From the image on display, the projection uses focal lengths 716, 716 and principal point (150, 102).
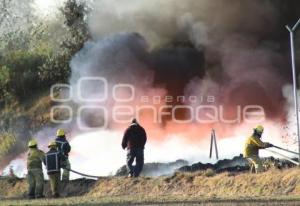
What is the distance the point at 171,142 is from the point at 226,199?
1136 cm

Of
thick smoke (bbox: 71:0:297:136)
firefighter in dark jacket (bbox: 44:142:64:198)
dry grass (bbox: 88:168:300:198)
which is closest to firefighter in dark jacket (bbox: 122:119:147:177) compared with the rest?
dry grass (bbox: 88:168:300:198)

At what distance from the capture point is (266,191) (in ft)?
68.5

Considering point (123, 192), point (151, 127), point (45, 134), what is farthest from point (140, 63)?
point (123, 192)

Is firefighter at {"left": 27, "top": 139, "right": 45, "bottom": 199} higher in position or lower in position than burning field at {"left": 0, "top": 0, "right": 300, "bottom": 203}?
lower

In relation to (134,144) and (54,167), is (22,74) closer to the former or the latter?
(134,144)

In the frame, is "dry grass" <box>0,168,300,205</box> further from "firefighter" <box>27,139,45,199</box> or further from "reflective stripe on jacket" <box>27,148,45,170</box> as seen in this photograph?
"reflective stripe on jacket" <box>27,148,45,170</box>

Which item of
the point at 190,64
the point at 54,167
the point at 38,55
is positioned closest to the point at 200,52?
the point at 190,64

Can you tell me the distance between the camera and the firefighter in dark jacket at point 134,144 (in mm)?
24719

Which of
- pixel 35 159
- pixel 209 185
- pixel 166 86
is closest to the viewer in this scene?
pixel 209 185

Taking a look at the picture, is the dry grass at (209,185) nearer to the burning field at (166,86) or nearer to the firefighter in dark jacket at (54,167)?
the firefighter in dark jacket at (54,167)

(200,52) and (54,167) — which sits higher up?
(200,52)

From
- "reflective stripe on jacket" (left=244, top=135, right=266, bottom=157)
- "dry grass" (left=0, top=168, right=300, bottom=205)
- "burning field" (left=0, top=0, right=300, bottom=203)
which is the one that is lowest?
"dry grass" (left=0, top=168, right=300, bottom=205)

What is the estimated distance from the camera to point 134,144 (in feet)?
81.2

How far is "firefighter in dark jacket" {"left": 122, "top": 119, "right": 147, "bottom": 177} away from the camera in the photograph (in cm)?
2472
